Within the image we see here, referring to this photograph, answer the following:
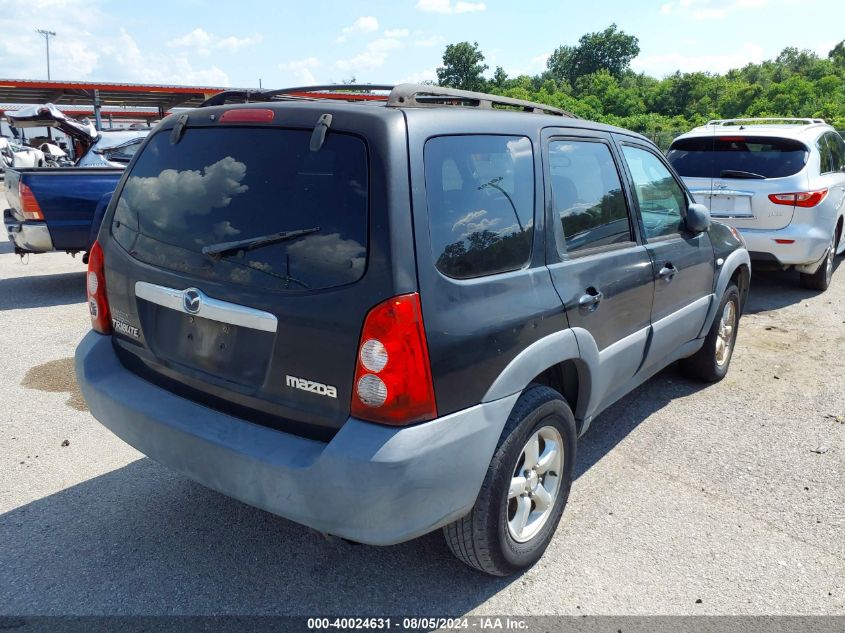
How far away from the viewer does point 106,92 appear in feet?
97.2

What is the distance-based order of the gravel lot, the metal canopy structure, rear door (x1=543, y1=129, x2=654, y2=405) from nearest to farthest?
the gravel lot, rear door (x1=543, y1=129, x2=654, y2=405), the metal canopy structure

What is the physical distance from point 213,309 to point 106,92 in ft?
105

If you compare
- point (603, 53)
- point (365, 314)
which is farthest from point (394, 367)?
point (603, 53)

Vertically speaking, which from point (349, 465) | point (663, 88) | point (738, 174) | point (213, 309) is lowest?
point (349, 465)

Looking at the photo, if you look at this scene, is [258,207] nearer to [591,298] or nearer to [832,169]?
[591,298]

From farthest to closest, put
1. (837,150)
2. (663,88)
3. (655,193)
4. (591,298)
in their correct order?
(663,88) → (837,150) → (655,193) → (591,298)

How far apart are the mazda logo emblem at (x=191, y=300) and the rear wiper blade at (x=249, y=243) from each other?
15 centimetres

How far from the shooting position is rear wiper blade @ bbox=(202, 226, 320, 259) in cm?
227

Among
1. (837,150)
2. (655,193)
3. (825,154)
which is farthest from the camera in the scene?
(837,150)

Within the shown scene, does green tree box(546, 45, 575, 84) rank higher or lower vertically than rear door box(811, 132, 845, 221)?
higher

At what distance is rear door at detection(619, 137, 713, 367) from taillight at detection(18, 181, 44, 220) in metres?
6.11

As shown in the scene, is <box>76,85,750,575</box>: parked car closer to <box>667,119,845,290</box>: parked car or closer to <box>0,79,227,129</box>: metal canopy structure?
<box>667,119,845,290</box>: parked car

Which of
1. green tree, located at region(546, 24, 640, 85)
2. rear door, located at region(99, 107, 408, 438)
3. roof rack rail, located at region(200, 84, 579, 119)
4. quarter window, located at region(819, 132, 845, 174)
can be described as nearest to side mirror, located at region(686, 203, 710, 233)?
roof rack rail, located at region(200, 84, 579, 119)

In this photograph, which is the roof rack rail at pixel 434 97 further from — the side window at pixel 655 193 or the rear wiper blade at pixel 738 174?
the rear wiper blade at pixel 738 174
